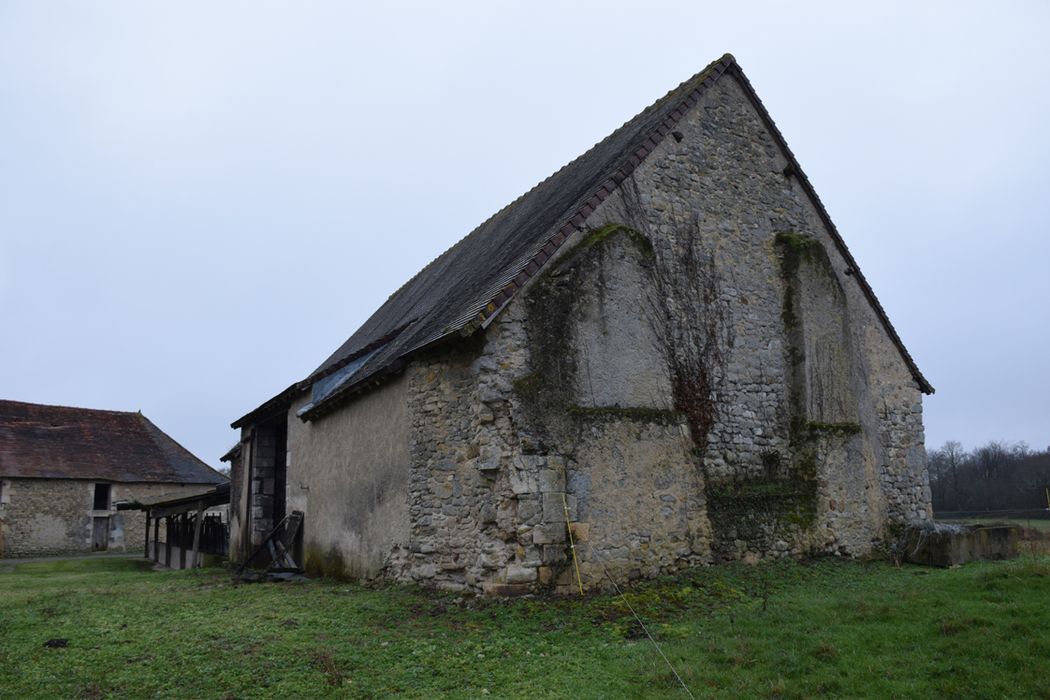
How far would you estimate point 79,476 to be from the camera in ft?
93.4

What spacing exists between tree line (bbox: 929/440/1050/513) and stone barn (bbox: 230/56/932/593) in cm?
2060

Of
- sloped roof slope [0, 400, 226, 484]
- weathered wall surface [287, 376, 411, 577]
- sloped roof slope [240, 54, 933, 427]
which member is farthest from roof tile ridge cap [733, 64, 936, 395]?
sloped roof slope [0, 400, 226, 484]

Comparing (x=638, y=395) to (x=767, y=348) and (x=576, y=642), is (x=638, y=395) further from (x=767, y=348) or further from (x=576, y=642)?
(x=576, y=642)

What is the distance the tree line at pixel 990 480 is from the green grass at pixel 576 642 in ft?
79.5

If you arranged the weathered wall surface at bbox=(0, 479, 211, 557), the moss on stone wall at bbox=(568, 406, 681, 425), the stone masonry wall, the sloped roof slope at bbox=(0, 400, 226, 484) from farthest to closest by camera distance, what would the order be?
Result: 1. the sloped roof slope at bbox=(0, 400, 226, 484)
2. the weathered wall surface at bbox=(0, 479, 211, 557)
3. the moss on stone wall at bbox=(568, 406, 681, 425)
4. the stone masonry wall

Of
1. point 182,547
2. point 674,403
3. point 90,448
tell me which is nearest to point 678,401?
point 674,403

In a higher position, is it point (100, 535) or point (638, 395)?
point (638, 395)

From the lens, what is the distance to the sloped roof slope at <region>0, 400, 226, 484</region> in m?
28.3

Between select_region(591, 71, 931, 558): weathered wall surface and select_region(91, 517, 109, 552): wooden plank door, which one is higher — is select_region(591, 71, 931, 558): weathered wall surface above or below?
above

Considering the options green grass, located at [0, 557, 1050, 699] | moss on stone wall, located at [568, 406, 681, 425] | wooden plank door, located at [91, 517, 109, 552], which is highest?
moss on stone wall, located at [568, 406, 681, 425]

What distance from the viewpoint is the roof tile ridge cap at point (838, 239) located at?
12.8m

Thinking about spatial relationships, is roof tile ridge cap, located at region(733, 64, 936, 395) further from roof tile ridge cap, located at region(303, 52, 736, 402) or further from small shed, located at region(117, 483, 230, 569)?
small shed, located at region(117, 483, 230, 569)

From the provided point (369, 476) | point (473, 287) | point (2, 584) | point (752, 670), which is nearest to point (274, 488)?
point (2, 584)

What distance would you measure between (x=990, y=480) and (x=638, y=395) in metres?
36.1
